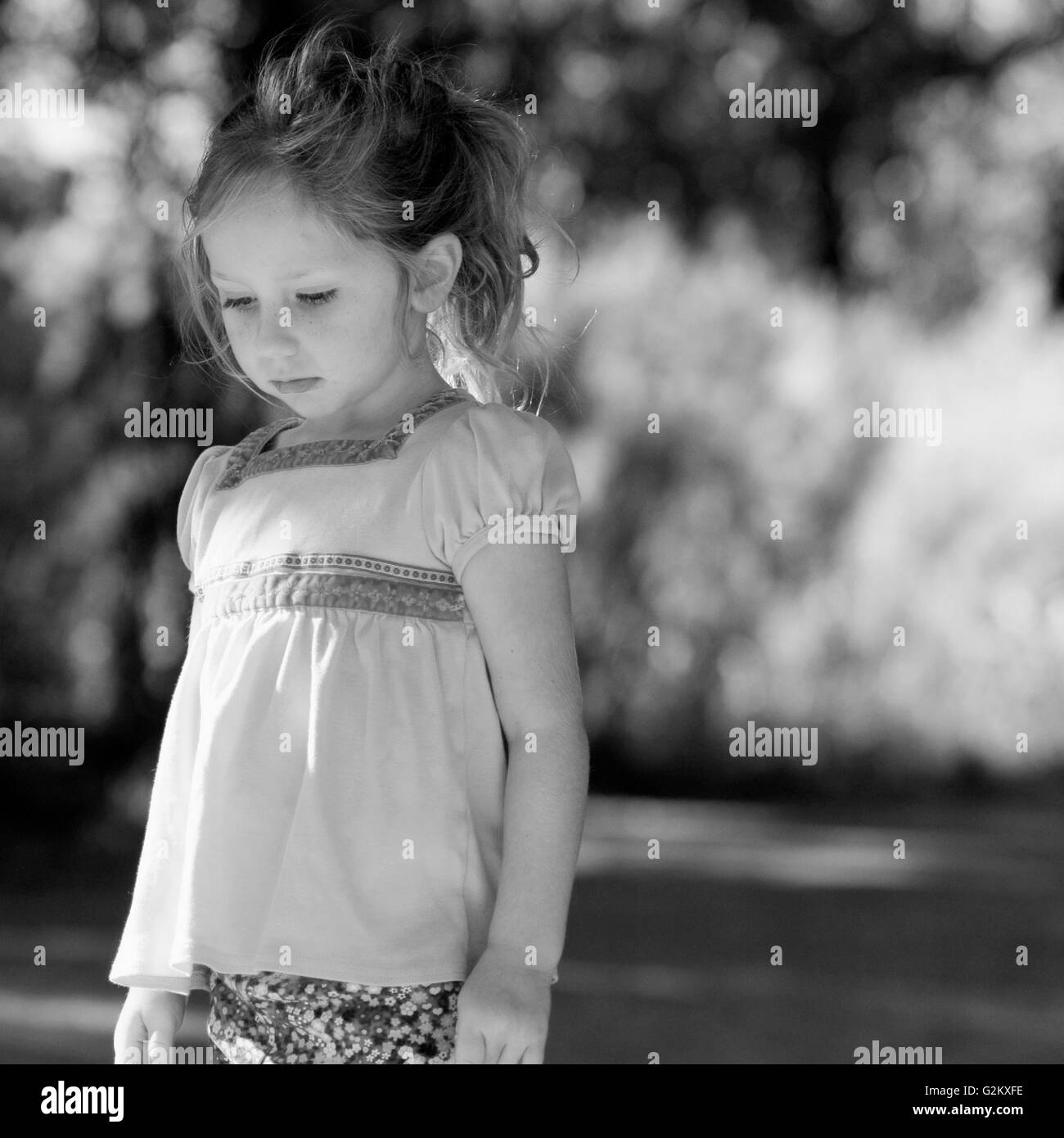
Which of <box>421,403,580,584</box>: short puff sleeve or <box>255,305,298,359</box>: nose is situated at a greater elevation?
<box>255,305,298,359</box>: nose

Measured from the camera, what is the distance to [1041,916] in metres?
3.88

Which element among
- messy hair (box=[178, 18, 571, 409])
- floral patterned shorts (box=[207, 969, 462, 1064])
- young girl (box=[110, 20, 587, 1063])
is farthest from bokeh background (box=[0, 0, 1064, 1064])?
floral patterned shorts (box=[207, 969, 462, 1064])

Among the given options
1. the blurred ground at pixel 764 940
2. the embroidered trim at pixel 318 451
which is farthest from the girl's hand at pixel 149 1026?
the blurred ground at pixel 764 940

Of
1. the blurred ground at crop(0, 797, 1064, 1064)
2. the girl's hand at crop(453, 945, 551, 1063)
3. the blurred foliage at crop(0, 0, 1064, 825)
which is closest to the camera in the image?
the girl's hand at crop(453, 945, 551, 1063)

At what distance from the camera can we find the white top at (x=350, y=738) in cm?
82

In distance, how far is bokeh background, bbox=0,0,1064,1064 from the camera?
10.8 ft

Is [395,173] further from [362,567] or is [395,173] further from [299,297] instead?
[362,567]

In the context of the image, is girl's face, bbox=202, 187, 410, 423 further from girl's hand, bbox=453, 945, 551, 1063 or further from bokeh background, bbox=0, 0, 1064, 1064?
bokeh background, bbox=0, 0, 1064, 1064

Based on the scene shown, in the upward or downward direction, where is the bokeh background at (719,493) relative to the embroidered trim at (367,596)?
upward

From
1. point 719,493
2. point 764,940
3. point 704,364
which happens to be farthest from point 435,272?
point 719,493

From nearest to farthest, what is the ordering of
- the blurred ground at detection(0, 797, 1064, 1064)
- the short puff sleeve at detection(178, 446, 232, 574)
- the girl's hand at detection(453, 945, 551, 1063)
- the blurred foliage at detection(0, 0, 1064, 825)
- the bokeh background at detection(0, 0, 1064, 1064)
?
the girl's hand at detection(453, 945, 551, 1063) < the short puff sleeve at detection(178, 446, 232, 574) < the blurred ground at detection(0, 797, 1064, 1064) < the bokeh background at detection(0, 0, 1064, 1064) < the blurred foliage at detection(0, 0, 1064, 825)

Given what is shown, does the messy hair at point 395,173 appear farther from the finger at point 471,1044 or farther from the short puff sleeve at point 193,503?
the finger at point 471,1044

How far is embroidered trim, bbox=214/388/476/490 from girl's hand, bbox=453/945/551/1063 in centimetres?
28

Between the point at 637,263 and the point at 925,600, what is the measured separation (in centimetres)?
136
